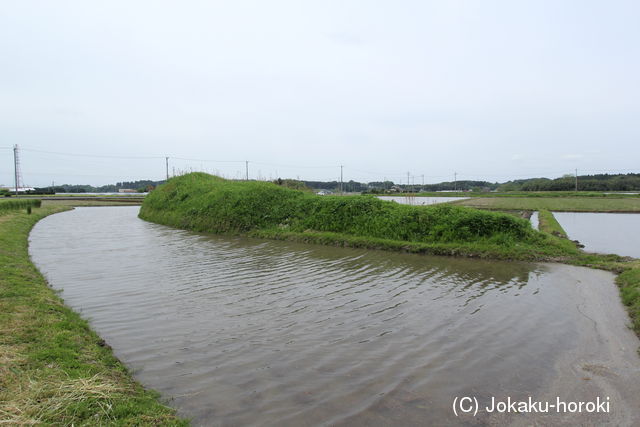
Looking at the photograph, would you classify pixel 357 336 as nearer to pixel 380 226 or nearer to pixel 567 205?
pixel 380 226

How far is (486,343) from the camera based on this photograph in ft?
16.8

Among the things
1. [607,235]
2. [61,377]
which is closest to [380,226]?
[607,235]

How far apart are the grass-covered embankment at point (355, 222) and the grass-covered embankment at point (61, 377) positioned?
31.1ft

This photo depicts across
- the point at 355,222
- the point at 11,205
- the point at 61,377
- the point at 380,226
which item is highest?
the point at 11,205

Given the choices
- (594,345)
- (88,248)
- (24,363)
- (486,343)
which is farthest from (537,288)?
(88,248)

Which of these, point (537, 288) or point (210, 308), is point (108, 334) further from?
point (537, 288)

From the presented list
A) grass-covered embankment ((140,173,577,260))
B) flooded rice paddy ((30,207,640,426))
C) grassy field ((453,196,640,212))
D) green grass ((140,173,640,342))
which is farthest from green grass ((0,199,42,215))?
grassy field ((453,196,640,212))

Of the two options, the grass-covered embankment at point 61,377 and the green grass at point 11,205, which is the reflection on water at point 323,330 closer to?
the grass-covered embankment at point 61,377

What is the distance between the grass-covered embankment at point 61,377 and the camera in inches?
117

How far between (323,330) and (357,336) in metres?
0.51

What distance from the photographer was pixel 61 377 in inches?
138

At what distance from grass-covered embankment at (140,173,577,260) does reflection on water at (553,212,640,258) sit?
6.69 ft

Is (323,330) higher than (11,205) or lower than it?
lower

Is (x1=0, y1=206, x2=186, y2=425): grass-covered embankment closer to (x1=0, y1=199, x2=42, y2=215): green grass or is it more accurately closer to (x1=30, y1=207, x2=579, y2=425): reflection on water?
(x1=30, y1=207, x2=579, y2=425): reflection on water
